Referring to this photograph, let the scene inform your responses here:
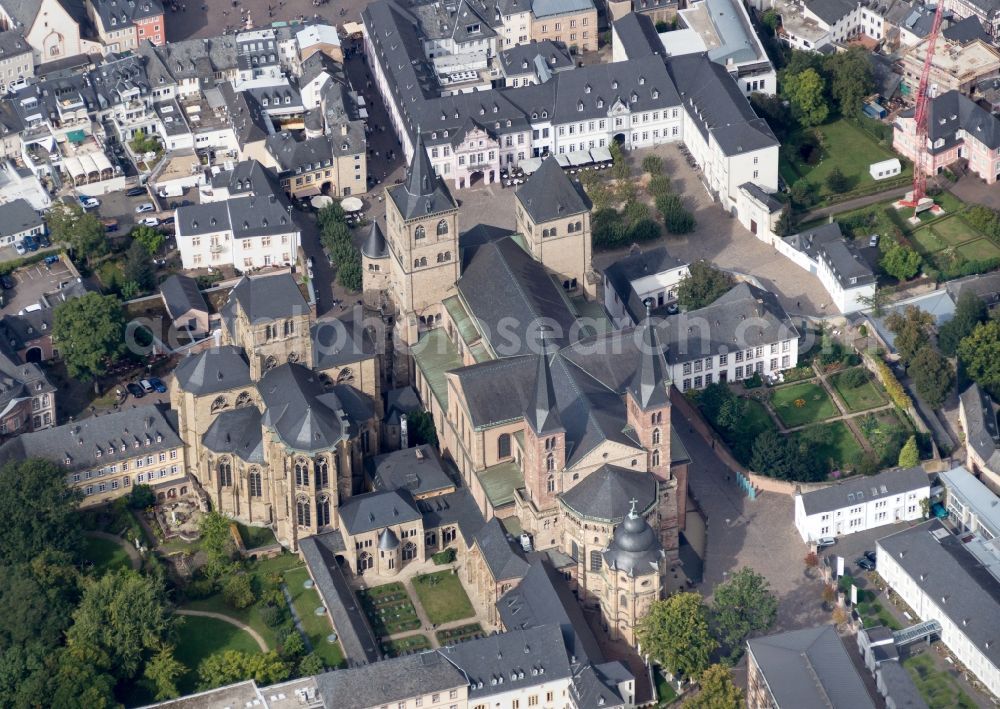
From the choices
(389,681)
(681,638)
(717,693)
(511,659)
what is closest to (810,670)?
(717,693)

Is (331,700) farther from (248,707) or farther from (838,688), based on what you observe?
(838,688)

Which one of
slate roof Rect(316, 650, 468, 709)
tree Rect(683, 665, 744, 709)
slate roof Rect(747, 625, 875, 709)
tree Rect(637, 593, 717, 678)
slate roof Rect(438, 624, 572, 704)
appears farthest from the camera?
tree Rect(637, 593, 717, 678)

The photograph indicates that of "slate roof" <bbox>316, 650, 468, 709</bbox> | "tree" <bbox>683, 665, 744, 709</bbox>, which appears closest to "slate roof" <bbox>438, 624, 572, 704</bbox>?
"slate roof" <bbox>316, 650, 468, 709</bbox>

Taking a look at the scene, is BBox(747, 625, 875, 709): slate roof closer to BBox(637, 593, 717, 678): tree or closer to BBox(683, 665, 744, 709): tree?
BBox(683, 665, 744, 709): tree

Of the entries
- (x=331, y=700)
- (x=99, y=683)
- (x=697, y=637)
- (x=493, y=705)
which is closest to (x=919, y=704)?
(x=697, y=637)

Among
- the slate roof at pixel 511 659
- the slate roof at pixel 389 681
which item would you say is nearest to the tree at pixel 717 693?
the slate roof at pixel 511 659

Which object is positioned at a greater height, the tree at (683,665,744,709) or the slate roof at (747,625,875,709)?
the slate roof at (747,625,875,709)

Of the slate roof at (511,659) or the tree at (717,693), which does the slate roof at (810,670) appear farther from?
the slate roof at (511,659)
